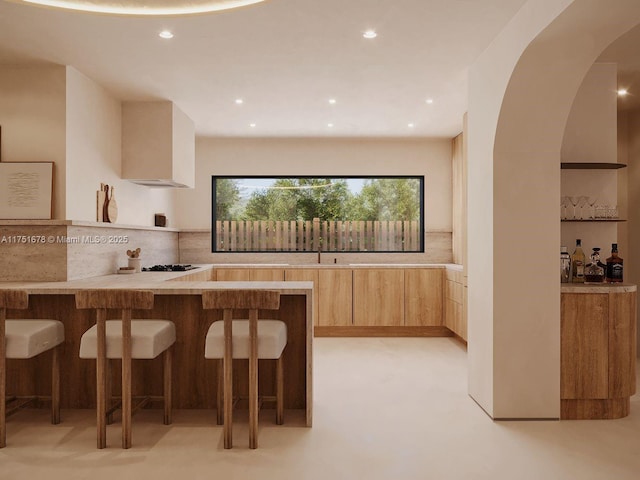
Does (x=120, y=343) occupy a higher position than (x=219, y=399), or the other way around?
(x=120, y=343)

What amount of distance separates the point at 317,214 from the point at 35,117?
383 cm

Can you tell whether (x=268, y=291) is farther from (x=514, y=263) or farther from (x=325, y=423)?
(x=514, y=263)

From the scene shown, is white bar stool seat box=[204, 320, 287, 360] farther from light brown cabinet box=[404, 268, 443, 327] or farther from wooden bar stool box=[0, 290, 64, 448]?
light brown cabinet box=[404, 268, 443, 327]

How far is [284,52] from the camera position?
11.9ft

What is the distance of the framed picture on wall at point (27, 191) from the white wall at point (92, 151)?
0.52 feet

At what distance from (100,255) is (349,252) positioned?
341 cm

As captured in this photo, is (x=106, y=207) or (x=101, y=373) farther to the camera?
(x=106, y=207)

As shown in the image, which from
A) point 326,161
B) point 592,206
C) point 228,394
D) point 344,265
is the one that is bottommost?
point 228,394

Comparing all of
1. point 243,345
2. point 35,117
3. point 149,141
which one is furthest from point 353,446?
point 149,141

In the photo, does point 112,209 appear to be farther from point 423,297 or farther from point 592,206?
point 592,206

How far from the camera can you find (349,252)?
682cm

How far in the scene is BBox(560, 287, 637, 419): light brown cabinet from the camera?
329cm

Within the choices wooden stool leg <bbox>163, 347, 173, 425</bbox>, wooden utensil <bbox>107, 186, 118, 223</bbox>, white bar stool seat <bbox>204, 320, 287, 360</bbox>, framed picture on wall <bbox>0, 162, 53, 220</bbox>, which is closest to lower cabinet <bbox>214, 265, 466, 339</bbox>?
wooden utensil <bbox>107, 186, 118, 223</bbox>

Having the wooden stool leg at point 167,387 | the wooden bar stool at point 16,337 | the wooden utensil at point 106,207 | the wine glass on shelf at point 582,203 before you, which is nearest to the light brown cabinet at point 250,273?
the wooden utensil at point 106,207
